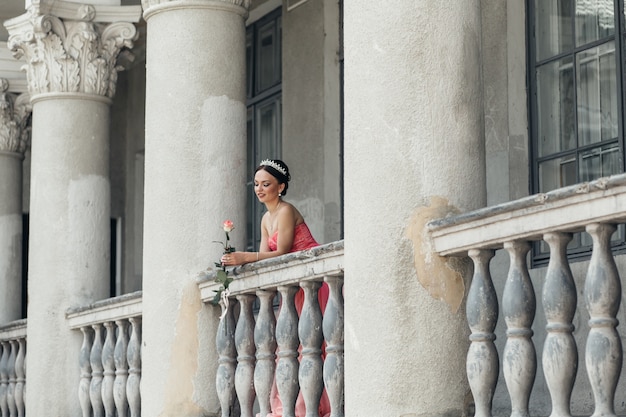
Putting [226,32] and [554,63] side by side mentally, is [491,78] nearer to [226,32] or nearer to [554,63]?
[554,63]

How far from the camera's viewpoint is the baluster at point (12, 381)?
521 inches

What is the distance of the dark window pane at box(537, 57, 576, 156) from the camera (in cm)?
930

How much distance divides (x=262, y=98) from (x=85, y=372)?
3.89 metres

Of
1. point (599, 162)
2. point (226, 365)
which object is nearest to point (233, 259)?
point (226, 365)

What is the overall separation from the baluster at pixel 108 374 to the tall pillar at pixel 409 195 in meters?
4.57

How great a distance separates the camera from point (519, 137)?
960 cm

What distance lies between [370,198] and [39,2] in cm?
570

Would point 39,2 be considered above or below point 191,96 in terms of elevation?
above

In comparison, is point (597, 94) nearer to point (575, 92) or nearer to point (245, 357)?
point (575, 92)

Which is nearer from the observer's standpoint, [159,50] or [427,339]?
[427,339]

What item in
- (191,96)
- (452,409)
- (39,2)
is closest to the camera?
(452,409)

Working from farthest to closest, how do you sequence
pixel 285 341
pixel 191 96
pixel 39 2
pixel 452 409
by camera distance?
pixel 39 2, pixel 191 96, pixel 285 341, pixel 452 409

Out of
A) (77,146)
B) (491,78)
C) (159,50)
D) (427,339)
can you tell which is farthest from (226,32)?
(427,339)

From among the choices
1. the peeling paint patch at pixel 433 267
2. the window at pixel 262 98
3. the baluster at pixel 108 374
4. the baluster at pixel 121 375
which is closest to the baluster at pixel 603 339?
the peeling paint patch at pixel 433 267
